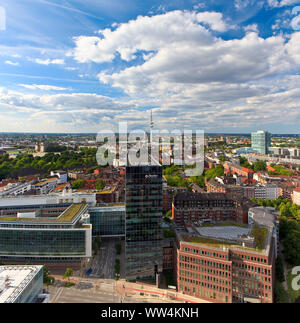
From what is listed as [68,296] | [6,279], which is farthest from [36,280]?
[68,296]

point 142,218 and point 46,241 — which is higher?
point 142,218

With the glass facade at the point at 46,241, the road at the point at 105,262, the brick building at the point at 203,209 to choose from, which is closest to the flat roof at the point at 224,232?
the brick building at the point at 203,209

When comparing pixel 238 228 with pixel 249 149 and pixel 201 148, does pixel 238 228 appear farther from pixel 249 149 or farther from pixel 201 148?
pixel 249 149

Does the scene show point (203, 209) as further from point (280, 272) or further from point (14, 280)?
point (14, 280)

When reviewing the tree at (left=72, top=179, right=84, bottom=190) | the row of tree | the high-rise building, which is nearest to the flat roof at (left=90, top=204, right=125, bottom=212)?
the tree at (left=72, top=179, right=84, bottom=190)

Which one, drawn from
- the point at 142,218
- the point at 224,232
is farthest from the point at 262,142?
the point at 142,218

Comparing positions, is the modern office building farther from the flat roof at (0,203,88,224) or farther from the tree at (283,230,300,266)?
the tree at (283,230,300,266)

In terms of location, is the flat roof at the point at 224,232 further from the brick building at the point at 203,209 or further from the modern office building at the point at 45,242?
the modern office building at the point at 45,242
